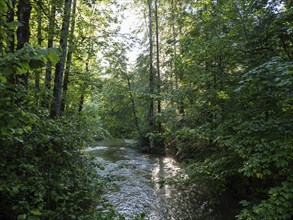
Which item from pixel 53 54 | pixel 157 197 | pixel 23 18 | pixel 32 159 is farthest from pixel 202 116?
pixel 53 54

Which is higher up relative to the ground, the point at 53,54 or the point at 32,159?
the point at 53,54

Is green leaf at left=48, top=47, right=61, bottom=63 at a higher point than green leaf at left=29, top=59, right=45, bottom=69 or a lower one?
higher

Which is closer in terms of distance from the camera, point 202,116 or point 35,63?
point 35,63

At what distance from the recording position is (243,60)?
4.43 m

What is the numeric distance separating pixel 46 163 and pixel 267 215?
337cm

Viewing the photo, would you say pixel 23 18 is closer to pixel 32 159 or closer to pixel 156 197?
pixel 32 159

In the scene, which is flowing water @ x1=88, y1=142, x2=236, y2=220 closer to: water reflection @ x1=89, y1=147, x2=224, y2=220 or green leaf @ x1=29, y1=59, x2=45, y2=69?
water reflection @ x1=89, y1=147, x2=224, y2=220

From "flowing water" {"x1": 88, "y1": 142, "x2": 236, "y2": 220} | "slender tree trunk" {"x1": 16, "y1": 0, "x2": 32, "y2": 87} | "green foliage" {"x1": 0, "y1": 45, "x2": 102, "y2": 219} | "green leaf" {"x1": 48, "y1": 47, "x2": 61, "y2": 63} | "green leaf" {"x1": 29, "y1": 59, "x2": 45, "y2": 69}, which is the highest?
"slender tree trunk" {"x1": 16, "y1": 0, "x2": 32, "y2": 87}

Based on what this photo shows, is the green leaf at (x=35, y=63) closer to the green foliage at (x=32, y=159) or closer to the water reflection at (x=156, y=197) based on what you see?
the green foliage at (x=32, y=159)

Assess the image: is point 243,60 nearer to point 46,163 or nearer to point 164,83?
point 46,163

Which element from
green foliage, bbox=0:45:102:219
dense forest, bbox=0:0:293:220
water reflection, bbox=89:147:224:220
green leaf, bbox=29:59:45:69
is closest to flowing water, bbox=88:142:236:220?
water reflection, bbox=89:147:224:220

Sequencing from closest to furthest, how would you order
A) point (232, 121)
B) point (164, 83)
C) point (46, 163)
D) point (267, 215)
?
point (267, 215) → point (46, 163) → point (232, 121) → point (164, 83)

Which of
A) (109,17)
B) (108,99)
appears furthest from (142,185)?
(108,99)

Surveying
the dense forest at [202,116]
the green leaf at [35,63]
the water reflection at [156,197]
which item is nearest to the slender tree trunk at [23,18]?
the dense forest at [202,116]
